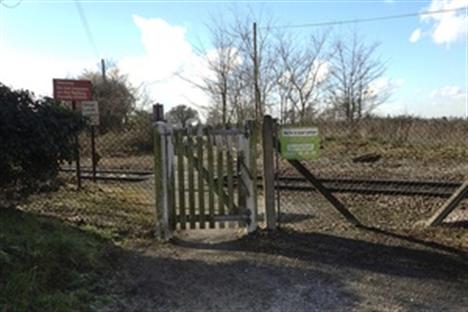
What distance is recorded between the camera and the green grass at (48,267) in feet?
13.6

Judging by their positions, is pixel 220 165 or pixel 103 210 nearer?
pixel 220 165

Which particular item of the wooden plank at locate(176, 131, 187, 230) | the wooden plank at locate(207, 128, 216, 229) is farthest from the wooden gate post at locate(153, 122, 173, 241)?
the wooden plank at locate(207, 128, 216, 229)

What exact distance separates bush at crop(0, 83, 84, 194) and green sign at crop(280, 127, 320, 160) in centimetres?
311

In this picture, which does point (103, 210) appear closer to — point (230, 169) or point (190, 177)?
point (190, 177)

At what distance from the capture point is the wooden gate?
6555 millimetres

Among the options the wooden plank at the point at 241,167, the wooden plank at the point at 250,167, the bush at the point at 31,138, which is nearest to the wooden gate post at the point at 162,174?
the wooden plank at the point at 241,167

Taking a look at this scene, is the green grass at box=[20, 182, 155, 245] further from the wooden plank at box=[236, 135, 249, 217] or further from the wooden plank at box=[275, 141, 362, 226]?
the wooden plank at box=[275, 141, 362, 226]

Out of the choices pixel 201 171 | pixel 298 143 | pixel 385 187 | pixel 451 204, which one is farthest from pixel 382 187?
pixel 201 171

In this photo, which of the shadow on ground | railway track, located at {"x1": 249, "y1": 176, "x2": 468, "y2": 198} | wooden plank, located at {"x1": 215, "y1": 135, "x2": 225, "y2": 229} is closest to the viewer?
the shadow on ground

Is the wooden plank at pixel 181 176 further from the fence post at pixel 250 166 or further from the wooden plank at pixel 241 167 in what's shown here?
the fence post at pixel 250 166

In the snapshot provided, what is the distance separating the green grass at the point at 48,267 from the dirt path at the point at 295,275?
1.02 feet

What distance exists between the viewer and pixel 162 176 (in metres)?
6.54

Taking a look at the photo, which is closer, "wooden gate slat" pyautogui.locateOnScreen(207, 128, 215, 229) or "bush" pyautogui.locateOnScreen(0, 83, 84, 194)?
"bush" pyautogui.locateOnScreen(0, 83, 84, 194)

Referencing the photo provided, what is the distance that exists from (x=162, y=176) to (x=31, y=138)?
1.85 metres
